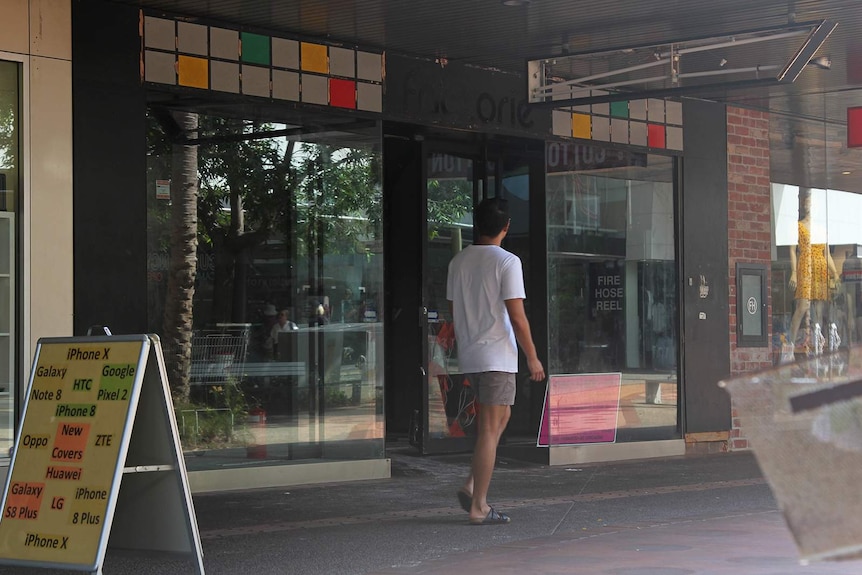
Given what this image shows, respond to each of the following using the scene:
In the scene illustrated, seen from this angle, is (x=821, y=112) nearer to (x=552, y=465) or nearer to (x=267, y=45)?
(x=552, y=465)

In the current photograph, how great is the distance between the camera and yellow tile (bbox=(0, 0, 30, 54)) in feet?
23.7

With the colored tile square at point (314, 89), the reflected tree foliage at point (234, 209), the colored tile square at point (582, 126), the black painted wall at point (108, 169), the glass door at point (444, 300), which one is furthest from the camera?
the colored tile square at point (582, 126)

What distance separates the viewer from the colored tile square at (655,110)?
36.0 ft

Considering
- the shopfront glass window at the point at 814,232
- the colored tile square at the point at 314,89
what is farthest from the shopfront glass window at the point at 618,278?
the colored tile square at the point at 314,89

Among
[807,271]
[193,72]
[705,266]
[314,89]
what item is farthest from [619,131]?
[193,72]

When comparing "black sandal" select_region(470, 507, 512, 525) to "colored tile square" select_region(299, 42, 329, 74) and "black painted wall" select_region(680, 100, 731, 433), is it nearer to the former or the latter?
"colored tile square" select_region(299, 42, 329, 74)

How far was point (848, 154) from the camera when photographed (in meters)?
12.7

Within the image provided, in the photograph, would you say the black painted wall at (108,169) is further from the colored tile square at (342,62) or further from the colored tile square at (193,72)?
the colored tile square at (342,62)

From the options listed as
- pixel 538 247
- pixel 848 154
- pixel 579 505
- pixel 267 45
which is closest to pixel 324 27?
pixel 267 45

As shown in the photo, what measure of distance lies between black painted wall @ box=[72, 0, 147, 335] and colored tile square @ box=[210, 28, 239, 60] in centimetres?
60

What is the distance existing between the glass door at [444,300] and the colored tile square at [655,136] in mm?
1663

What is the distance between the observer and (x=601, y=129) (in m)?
10.6

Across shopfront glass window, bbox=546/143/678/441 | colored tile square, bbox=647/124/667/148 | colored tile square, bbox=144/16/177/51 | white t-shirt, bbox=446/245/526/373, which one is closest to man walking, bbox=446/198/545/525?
white t-shirt, bbox=446/245/526/373

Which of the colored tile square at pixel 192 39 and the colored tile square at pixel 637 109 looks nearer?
the colored tile square at pixel 192 39
